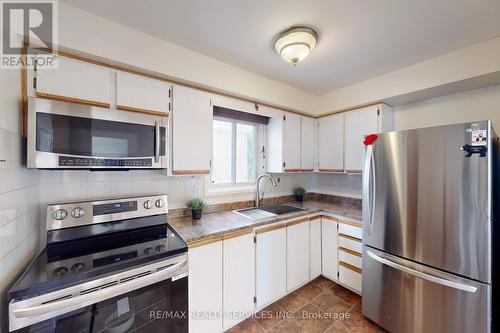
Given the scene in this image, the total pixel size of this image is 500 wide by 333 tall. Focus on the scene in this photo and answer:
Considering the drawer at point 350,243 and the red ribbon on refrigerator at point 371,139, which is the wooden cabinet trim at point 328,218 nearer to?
the drawer at point 350,243

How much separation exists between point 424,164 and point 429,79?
3.18 ft

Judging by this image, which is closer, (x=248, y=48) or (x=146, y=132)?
(x=146, y=132)

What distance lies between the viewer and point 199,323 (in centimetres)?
145

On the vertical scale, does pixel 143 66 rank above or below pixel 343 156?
above

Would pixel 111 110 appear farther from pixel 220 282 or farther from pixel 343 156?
pixel 343 156

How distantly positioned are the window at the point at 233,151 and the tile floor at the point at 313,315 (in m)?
1.38

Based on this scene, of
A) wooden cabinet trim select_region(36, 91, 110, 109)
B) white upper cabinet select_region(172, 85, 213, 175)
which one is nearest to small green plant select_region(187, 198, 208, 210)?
white upper cabinet select_region(172, 85, 213, 175)

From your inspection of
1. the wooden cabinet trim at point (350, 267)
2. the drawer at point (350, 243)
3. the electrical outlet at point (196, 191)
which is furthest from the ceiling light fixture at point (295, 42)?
the wooden cabinet trim at point (350, 267)

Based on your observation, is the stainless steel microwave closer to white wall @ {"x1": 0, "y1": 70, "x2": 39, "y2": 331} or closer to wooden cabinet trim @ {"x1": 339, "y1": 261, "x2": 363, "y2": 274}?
white wall @ {"x1": 0, "y1": 70, "x2": 39, "y2": 331}

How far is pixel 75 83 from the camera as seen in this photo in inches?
50.5

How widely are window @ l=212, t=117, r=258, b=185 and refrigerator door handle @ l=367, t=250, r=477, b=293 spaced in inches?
61.4

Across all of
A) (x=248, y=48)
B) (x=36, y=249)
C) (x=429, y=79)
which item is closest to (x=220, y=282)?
(x=36, y=249)

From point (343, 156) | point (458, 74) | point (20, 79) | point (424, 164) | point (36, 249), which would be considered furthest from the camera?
point (343, 156)

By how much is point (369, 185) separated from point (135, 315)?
191cm
